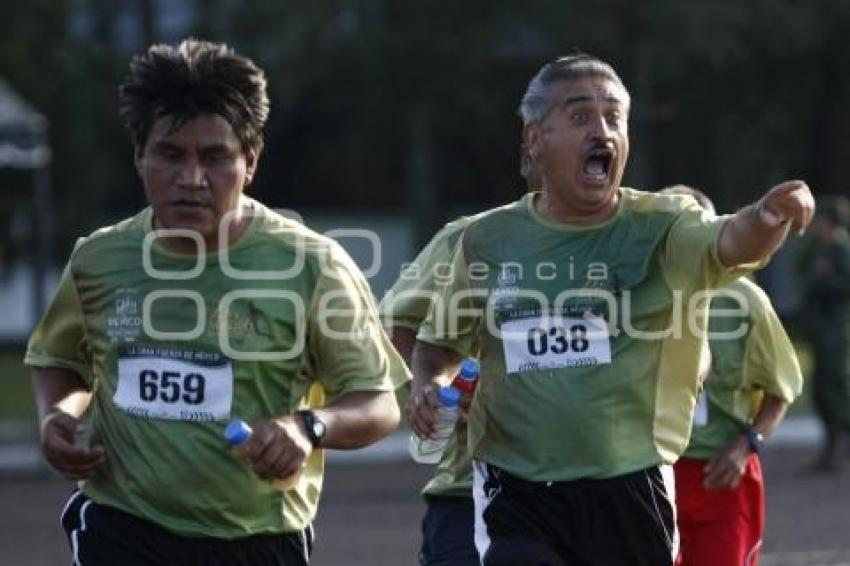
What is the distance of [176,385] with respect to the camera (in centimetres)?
571

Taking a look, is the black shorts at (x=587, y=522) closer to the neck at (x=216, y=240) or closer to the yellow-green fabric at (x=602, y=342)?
the yellow-green fabric at (x=602, y=342)

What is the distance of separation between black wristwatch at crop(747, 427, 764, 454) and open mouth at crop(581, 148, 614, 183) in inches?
87.4

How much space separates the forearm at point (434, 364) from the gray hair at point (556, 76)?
2.53ft

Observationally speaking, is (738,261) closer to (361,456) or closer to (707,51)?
(361,456)

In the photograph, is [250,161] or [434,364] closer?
[250,161]

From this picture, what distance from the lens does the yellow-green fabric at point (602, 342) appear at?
626cm

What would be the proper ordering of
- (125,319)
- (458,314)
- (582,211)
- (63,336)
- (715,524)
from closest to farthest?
(125,319)
(63,336)
(582,211)
(458,314)
(715,524)

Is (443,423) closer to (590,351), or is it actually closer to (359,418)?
(590,351)

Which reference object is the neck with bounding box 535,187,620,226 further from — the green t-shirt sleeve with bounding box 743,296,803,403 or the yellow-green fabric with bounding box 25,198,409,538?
the green t-shirt sleeve with bounding box 743,296,803,403

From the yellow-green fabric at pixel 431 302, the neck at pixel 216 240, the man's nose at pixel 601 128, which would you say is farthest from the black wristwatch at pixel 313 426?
the yellow-green fabric at pixel 431 302

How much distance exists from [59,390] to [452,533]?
165 cm

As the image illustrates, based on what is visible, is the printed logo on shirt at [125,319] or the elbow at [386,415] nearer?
the elbow at [386,415]

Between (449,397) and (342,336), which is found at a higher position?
(342,336)

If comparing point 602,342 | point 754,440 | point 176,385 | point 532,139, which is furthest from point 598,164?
point 754,440
